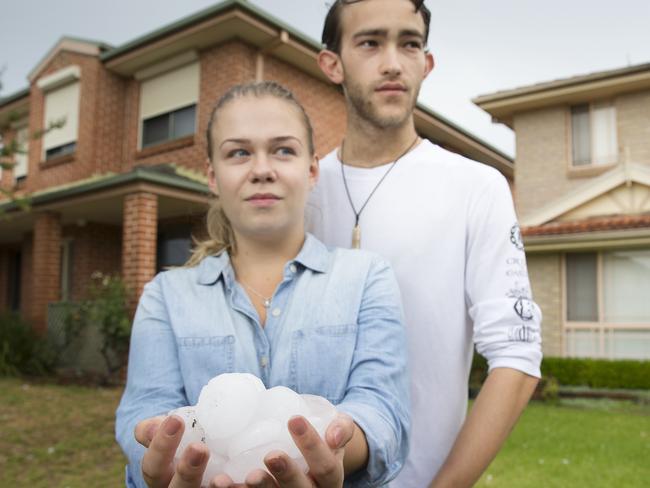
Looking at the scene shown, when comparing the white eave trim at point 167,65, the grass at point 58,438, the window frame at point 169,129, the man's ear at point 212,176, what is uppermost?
the white eave trim at point 167,65

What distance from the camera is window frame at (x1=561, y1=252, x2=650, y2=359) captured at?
38.4 ft

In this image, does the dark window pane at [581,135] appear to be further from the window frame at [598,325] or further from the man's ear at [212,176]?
the man's ear at [212,176]

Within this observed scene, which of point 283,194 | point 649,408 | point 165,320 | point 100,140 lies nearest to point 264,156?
point 283,194

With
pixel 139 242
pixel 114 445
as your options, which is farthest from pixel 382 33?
pixel 139 242

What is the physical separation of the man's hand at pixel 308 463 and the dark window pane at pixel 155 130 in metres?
11.0

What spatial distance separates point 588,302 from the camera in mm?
12227

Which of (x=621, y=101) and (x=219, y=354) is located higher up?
(x=621, y=101)

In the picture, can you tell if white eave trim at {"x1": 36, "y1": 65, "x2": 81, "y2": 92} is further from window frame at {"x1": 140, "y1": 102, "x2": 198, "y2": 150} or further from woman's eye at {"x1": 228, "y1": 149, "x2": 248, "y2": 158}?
woman's eye at {"x1": 228, "y1": 149, "x2": 248, "y2": 158}

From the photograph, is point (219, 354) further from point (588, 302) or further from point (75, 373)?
point (588, 302)

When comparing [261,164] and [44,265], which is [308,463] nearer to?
[261,164]

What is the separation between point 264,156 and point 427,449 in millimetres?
968

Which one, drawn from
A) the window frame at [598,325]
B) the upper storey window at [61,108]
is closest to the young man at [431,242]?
the window frame at [598,325]

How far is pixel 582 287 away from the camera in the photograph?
40.4 ft

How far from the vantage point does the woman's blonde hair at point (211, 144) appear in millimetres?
1708
